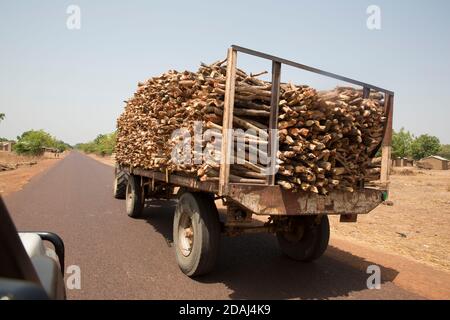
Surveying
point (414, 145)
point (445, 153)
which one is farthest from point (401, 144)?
point (445, 153)

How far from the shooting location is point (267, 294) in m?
4.05

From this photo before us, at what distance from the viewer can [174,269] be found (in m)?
4.75

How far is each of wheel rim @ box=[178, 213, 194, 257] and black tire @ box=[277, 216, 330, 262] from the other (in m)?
1.57

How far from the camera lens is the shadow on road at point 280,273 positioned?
164 inches

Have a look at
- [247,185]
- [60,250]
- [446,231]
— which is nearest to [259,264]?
[247,185]

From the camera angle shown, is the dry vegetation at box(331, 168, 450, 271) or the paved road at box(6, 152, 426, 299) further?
the dry vegetation at box(331, 168, 450, 271)

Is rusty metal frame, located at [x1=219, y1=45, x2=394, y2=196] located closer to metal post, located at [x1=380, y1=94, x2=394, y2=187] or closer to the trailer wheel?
metal post, located at [x1=380, y1=94, x2=394, y2=187]

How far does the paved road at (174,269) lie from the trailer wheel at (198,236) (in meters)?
0.21

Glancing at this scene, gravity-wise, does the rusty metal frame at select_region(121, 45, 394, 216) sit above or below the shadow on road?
above

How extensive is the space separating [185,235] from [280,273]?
1.46 m

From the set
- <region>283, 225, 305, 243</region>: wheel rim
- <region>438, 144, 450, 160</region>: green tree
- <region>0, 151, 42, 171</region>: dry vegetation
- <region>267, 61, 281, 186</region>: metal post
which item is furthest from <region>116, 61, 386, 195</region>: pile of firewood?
<region>438, 144, 450, 160</region>: green tree

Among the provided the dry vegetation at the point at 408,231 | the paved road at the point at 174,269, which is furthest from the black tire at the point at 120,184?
the dry vegetation at the point at 408,231

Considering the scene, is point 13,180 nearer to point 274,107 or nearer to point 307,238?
point 307,238

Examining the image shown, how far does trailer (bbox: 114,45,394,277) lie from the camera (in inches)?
150
